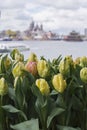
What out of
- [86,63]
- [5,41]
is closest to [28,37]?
[5,41]

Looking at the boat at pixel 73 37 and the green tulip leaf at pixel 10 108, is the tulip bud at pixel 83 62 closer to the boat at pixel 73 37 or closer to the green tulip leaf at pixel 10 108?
the green tulip leaf at pixel 10 108

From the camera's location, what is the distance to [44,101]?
1.65ft

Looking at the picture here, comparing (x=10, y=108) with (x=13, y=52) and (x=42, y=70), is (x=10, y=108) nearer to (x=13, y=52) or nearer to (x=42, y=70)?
(x=42, y=70)

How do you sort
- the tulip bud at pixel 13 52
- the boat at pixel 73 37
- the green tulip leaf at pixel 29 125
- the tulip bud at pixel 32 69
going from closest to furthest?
1. the green tulip leaf at pixel 29 125
2. the tulip bud at pixel 32 69
3. the tulip bud at pixel 13 52
4. the boat at pixel 73 37

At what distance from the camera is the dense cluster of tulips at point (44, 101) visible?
0.50m

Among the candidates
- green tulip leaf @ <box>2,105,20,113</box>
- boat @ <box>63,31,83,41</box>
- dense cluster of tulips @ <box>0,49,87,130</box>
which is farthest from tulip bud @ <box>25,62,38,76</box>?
boat @ <box>63,31,83,41</box>

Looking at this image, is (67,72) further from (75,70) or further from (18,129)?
(18,129)

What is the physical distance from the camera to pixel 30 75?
565 mm

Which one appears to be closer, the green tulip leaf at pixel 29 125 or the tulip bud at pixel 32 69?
the green tulip leaf at pixel 29 125

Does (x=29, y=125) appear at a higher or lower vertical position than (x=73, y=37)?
lower

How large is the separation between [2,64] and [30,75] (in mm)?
78

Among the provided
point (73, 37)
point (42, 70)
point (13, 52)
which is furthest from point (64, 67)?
point (73, 37)

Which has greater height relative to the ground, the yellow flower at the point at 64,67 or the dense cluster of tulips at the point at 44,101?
the yellow flower at the point at 64,67

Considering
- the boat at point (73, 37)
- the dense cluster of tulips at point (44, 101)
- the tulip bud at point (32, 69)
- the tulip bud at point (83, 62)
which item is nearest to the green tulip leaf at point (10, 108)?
the dense cluster of tulips at point (44, 101)
